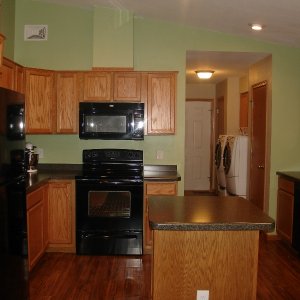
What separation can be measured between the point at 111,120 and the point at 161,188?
991 mm

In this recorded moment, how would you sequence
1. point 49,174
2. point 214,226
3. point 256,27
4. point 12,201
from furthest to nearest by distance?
point 49,174
point 256,27
point 12,201
point 214,226

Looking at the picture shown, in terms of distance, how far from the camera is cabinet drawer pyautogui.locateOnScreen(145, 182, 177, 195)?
13.5 ft

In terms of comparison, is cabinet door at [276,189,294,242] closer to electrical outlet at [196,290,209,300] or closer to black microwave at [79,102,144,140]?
black microwave at [79,102,144,140]

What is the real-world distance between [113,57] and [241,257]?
292 cm

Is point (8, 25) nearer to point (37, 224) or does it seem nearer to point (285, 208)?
point (37, 224)

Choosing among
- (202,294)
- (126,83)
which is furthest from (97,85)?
(202,294)

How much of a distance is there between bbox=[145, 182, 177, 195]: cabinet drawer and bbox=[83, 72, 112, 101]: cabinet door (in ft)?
3.74

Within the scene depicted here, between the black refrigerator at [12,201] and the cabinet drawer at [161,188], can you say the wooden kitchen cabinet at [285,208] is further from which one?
the black refrigerator at [12,201]

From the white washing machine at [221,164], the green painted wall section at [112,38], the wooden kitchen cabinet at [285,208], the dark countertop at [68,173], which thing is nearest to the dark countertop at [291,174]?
the wooden kitchen cabinet at [285,208]

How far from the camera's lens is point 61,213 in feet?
13.5

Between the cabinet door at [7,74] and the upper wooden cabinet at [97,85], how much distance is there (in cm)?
84

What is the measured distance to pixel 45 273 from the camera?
11.9 ft

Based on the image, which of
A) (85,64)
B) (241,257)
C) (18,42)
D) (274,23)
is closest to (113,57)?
(85,64)

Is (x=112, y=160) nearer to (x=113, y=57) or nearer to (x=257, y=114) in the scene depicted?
(x=113, y=57)
